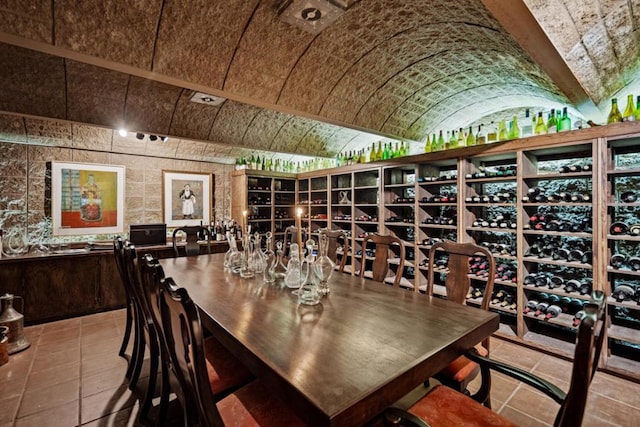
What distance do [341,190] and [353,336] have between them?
3875 millimetres

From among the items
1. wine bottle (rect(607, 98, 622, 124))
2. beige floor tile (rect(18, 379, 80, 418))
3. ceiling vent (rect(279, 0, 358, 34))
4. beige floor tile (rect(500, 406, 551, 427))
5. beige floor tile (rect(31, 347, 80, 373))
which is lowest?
beige floor tile (rect(18, 379, 80, 418))

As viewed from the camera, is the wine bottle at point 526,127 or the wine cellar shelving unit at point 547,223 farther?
the wine bottle at point 526,127

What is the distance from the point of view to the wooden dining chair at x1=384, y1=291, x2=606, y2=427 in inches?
30.7

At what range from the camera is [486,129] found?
438 cm

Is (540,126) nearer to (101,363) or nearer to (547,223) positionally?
(547,223)

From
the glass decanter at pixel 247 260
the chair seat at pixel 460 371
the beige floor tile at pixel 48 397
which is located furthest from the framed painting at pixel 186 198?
the chair seat at pixel 460 371

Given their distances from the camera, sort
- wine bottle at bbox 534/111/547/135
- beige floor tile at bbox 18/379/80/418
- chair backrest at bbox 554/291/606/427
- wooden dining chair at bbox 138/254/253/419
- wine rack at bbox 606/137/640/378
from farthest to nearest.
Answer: wine bottle at bbox 534/111/547/135 → wine rack at bbox 606/137/640/378 → beige floor tile at bbox 18/379/80/418 → wooden dining chair at bbox 138/254/253/419 → chair backrest at bbox 554/291/606/427

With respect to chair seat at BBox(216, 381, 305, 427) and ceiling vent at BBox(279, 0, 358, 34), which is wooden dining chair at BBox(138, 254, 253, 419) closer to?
chair seat at BBox(216, 381, 305, 427)

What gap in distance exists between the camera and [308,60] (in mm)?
2838

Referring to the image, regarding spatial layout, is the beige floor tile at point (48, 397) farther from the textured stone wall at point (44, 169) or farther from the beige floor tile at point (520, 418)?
the beige floor tile at point (520, 418)

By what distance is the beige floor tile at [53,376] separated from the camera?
91.3 inches

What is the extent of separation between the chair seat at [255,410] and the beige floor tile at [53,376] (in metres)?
2.00

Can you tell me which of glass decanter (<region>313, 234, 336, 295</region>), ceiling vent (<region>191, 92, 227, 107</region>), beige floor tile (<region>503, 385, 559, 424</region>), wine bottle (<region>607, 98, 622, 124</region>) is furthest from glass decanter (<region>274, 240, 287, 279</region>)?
wine bottle (<region>607, 98, 622, 124</region>)

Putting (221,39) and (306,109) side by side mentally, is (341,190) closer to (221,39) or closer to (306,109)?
(306,109)
